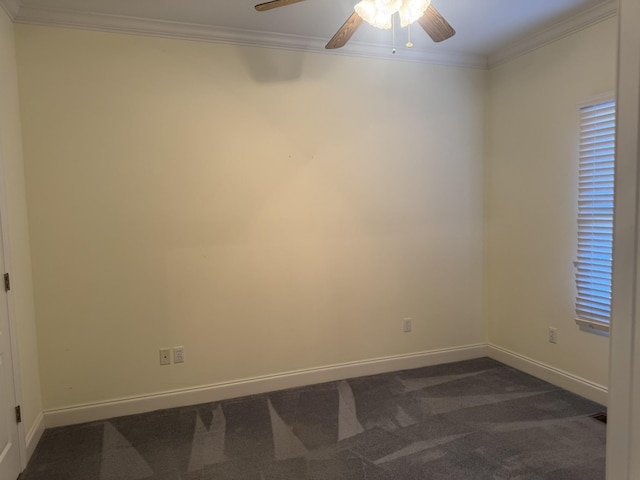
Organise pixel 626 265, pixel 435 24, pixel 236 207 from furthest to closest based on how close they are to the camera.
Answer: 1. pixel 236 207
2. pixel 435 24
3. pixel 626 265

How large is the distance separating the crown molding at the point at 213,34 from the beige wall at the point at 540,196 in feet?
2.14

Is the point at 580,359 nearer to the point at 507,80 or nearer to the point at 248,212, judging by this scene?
the point at 507,80

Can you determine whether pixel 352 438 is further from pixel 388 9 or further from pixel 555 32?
pixel 555 32

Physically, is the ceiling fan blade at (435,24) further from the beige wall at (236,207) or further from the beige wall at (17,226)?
the beige wall at (17,226)

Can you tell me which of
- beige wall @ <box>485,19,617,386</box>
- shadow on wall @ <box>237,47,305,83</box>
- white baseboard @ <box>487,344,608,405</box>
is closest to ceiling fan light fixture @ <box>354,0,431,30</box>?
shadow on wall @ <box>237,47,305,83</box>

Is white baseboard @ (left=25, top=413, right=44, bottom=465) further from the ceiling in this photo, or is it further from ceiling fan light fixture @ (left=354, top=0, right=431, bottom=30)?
ceiling fan light fixture @ (left=354, top=0, right=431, bottom=30)

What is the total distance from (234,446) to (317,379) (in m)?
1.00

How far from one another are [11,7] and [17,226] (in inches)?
52.4

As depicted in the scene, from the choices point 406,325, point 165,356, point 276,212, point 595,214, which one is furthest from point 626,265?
point 165,356

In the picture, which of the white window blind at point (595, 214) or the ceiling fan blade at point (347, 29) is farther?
the white window blind at point (595, 214)

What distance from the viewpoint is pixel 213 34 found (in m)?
2.84

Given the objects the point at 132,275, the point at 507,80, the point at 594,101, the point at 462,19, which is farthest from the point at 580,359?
the point at 132,275

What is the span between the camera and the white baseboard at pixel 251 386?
2.71 m

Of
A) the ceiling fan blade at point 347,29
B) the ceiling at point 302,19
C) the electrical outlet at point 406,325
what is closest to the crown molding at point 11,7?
the ceiling at point 302,19
